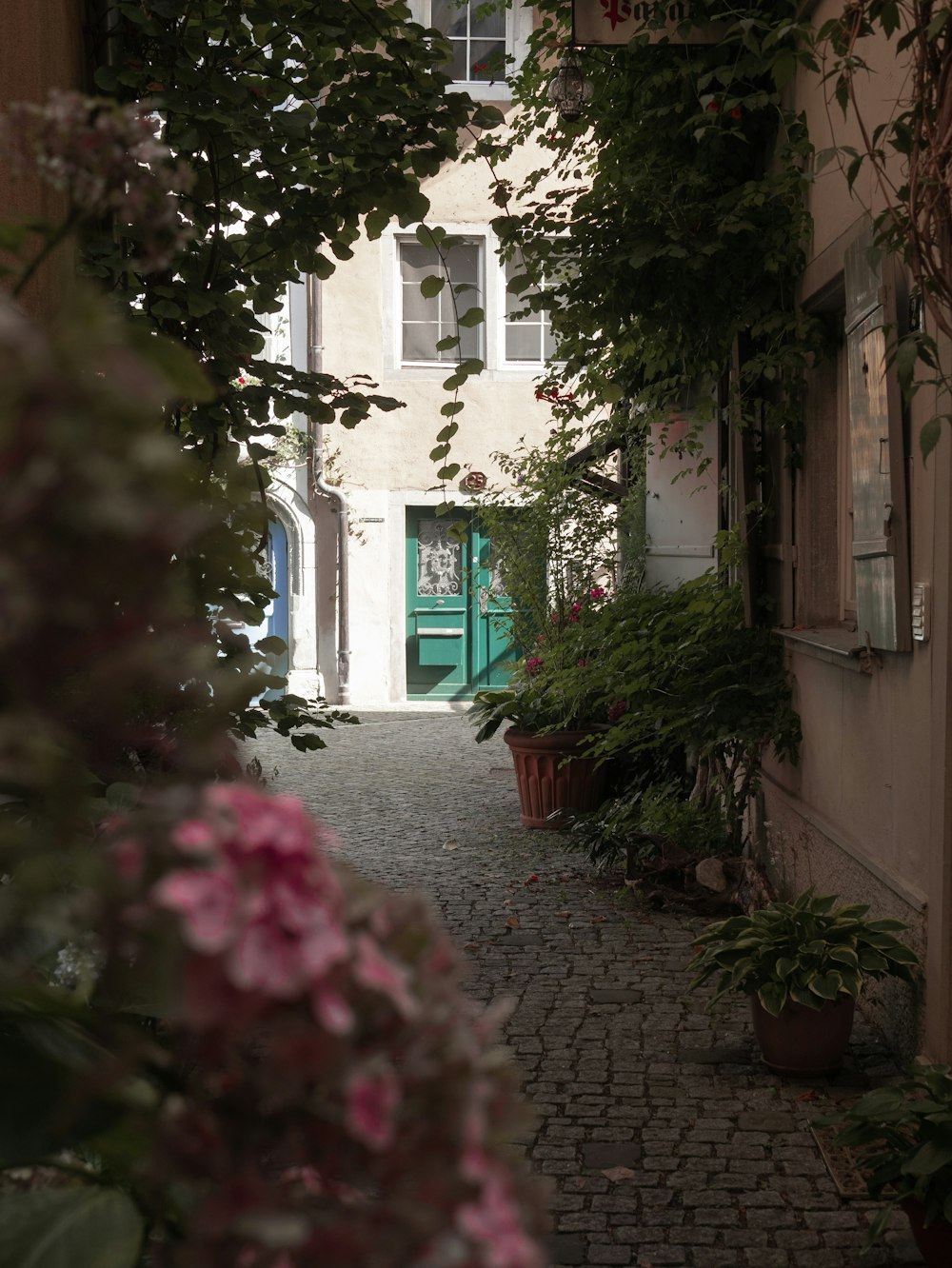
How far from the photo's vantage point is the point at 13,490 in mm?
454

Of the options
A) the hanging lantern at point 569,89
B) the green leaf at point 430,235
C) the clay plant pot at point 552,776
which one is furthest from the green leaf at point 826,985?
the clay plant pot at point 552,776

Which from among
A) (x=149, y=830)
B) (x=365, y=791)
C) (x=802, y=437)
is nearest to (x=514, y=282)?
(x=802, y=437)

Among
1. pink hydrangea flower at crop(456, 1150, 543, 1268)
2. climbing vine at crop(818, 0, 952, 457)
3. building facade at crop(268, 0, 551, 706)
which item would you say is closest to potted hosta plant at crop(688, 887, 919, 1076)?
climbing vine at crop(818, 0, 952, 457)

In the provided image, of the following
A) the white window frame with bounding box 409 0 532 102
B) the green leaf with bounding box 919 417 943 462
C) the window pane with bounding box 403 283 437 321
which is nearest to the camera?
the green leaf with bounding box 919 417 943 462

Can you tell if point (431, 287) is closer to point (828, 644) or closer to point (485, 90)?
point (828, 644)

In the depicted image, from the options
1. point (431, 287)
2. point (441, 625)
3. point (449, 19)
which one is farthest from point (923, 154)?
point (449, 19)

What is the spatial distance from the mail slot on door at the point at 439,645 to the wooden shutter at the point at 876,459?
38.4 ft

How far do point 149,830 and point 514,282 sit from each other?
4.05 meters

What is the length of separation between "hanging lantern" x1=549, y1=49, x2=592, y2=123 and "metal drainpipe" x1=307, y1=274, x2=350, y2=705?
913cm

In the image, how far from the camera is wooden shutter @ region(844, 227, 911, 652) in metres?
4.17

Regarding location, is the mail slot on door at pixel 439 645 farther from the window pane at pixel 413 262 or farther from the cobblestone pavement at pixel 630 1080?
the cobblestone pavement at pixel 630 1080

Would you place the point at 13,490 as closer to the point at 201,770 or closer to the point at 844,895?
the point at 201,770

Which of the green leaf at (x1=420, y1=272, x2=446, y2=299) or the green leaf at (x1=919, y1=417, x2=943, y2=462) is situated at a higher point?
the green leaf at (x1=420, y1=272, x2=446, y2=299)

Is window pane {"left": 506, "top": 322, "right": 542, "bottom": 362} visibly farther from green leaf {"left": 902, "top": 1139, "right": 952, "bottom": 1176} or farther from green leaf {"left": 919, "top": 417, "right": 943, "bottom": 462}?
green leaf {"left": 902, "top": 1139, "right": 952, "bottom": 1176}
